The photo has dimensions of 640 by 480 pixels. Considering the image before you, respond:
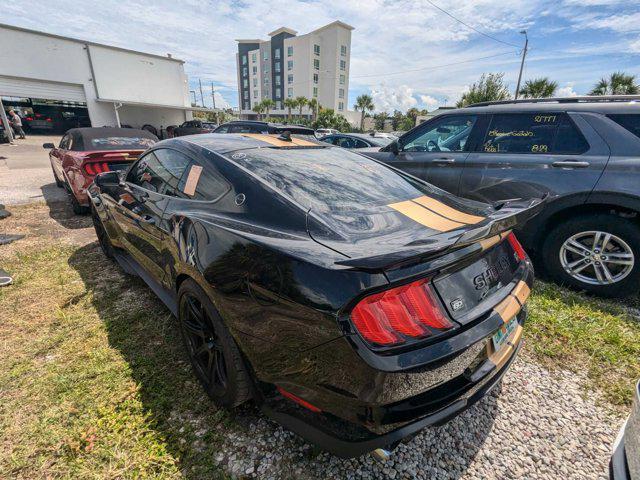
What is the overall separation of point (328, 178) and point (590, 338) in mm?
2411

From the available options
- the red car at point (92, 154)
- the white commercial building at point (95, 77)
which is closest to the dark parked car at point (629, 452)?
the red car at point (92, 154)

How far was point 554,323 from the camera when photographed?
110 inches

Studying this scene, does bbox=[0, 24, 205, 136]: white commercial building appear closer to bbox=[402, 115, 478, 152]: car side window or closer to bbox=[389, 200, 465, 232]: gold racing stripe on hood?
bbox=[402, 115, 478, 152]: car side window

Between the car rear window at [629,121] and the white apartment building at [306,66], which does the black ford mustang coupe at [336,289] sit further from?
the white apartment building at [306,66]

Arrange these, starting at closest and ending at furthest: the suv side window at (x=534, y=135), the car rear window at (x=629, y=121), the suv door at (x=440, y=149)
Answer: the car rear window at (x=629, y=121), the suv side window at (x=534, y=135), the suv door at (x=440, y=149)

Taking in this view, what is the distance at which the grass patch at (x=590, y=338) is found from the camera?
7.55 feet

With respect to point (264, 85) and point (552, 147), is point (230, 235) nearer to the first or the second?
point (552, 147)

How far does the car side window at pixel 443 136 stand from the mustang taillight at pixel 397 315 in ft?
10.4

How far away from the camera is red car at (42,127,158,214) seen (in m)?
5.28

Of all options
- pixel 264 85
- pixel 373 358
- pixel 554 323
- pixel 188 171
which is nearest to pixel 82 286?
pixel 188 171

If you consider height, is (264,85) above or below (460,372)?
above

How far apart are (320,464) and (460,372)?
876 mm

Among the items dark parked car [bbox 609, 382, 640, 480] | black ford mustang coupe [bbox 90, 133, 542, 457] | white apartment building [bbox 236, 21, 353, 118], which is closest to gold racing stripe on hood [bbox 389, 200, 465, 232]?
black ford mustang coupe [bbox 90, 133, 542, 457]

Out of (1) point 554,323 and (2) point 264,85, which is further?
(2) point 264,85
